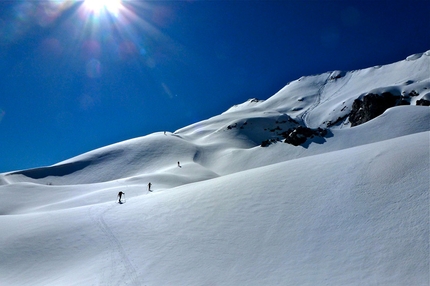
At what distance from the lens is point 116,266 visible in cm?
1117

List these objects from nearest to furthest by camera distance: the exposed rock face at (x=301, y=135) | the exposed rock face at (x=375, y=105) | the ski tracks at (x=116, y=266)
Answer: the ski tracks at (x=116, y=266) → the exposed rock face at (x=301, y=135) → the exposed rock face at (x=375, y=105)

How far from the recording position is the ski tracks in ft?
33.0

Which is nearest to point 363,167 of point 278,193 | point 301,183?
point 301,183

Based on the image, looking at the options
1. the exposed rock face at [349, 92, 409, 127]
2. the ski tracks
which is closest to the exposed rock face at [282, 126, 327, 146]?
the exposed rock face at [349, 92, 409, 127]

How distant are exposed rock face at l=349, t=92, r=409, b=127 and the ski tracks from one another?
75.9 meters

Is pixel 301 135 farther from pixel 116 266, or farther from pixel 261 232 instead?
pixel 116 266

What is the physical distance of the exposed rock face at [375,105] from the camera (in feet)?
235

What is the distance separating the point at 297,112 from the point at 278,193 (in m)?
121

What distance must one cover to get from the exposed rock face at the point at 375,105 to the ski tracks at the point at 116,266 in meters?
75.9

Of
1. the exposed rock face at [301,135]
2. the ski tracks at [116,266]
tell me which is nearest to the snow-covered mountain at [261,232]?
the ski tracks at [116,266]

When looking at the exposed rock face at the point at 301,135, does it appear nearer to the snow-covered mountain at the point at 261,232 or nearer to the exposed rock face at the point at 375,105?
the exposed rock face at the point at 375,105

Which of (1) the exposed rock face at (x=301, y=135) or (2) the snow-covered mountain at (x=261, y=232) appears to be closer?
(2) the snow-covered mountain at (x=261, y=232)

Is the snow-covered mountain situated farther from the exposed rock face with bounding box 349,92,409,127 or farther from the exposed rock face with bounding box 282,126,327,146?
the exposed rock face with bounding box 349,92,409,127

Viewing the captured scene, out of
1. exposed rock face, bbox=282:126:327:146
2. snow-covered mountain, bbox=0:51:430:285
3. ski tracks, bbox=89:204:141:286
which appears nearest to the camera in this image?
snow-covered mountain, bbox=0:51:430:285
